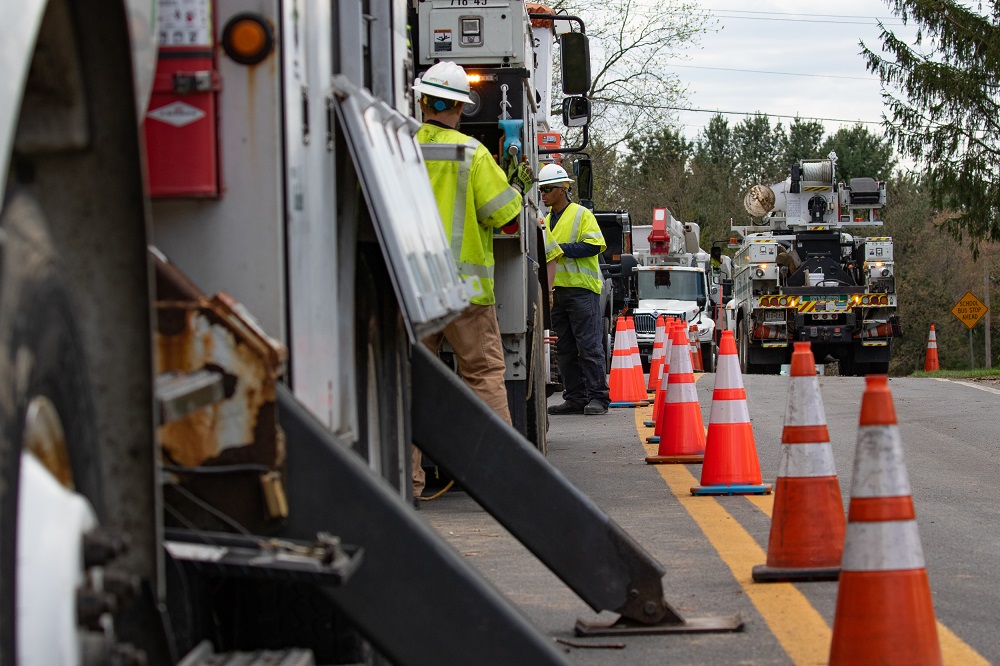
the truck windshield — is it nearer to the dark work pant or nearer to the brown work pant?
the dark work pant

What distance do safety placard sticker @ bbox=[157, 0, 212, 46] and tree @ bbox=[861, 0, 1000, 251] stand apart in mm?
25657

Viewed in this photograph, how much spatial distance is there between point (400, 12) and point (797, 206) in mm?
29162

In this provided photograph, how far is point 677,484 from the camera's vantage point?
924 centimetres

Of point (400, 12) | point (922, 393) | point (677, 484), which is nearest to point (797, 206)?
point (922, 393)

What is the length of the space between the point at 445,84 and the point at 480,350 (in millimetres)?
1473

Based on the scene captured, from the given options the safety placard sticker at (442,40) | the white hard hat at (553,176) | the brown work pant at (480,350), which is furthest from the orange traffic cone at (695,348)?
the brown work pant at (480,350)

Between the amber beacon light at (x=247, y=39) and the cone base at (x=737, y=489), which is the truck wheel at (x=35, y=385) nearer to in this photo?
the amber beacon light at (x=247, y=39)

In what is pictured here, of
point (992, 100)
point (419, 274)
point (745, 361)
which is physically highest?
point (992, 100)

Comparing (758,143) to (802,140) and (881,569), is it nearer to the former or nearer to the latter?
(802,140)

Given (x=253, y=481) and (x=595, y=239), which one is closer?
(x=253, y=481)

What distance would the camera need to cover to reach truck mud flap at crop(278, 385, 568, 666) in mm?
2838

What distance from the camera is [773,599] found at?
5539 millimetres

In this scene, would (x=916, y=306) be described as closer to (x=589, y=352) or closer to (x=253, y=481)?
(x=589, y=352)

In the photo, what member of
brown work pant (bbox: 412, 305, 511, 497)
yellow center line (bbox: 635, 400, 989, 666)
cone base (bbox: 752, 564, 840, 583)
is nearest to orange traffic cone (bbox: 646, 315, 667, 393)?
yellow center line (bbox: 635, 400, 989, 666)
